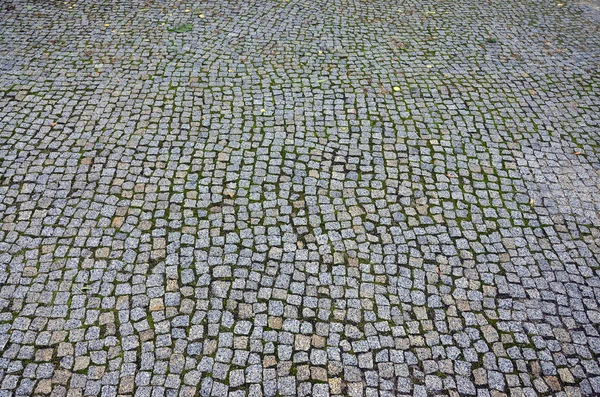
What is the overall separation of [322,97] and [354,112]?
628 millimetres

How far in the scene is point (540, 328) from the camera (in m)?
4.64

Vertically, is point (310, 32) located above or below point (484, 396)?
above

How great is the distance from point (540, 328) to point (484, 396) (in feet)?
3.14

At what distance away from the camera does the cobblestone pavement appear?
14.3 ft

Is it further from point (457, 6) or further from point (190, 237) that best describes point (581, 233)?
point (457, 6)

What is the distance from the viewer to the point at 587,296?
16.2ft

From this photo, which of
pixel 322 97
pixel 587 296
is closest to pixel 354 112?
pixel 322 97

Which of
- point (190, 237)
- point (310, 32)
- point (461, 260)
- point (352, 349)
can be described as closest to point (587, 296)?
point (461, 260)

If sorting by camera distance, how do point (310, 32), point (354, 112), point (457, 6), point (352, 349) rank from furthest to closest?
point (457, 6) < point (310, 32) < point (354, 112) < point (352, 349)

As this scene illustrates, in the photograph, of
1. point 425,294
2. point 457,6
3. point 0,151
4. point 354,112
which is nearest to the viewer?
point 425,294

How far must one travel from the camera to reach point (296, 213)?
5.70m

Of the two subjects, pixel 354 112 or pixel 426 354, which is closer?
pixel 426 354

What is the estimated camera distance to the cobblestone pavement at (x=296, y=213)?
4.36 meters

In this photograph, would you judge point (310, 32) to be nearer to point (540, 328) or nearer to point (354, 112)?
point (354, 112)
